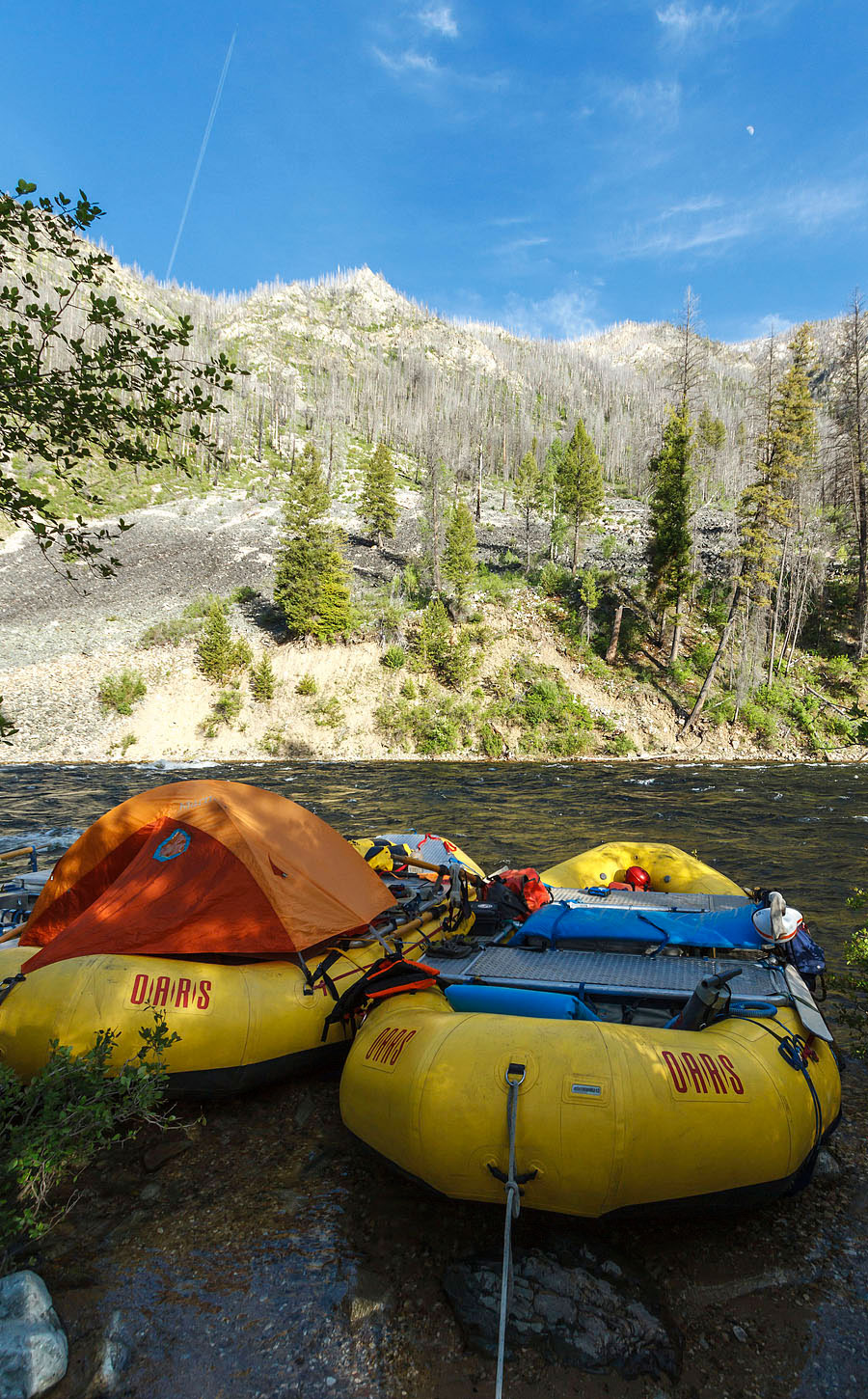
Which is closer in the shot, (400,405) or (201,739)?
(201,739)

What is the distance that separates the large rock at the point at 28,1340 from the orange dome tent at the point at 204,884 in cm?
232

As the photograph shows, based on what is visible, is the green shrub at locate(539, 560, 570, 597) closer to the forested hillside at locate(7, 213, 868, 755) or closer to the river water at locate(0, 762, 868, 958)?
the forested hillside at locate(7, 213, 868, 755)

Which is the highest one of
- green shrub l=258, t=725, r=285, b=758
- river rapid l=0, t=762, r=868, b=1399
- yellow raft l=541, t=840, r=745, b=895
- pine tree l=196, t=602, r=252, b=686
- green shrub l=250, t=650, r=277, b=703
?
pine tree l=196, t=602, r=252, b=686

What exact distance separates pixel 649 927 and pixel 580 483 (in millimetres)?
37166

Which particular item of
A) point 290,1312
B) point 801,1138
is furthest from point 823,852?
point 290,1312

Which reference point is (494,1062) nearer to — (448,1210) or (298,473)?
(448,1210)

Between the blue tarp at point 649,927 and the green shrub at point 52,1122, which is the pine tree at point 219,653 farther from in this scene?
the green shrub at point 52,1122

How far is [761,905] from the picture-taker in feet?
20.5

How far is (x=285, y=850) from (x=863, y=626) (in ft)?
117

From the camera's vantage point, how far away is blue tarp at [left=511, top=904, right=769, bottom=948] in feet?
18.9

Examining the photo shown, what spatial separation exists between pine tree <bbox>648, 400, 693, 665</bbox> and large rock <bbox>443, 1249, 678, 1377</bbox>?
104 feet

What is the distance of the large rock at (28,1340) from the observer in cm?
247

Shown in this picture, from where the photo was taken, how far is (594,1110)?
325 centimetres

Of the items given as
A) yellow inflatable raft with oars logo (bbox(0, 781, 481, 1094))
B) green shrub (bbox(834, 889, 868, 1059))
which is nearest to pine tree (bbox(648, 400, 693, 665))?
green shrub (bbox(834, 889, 868, 1059))
